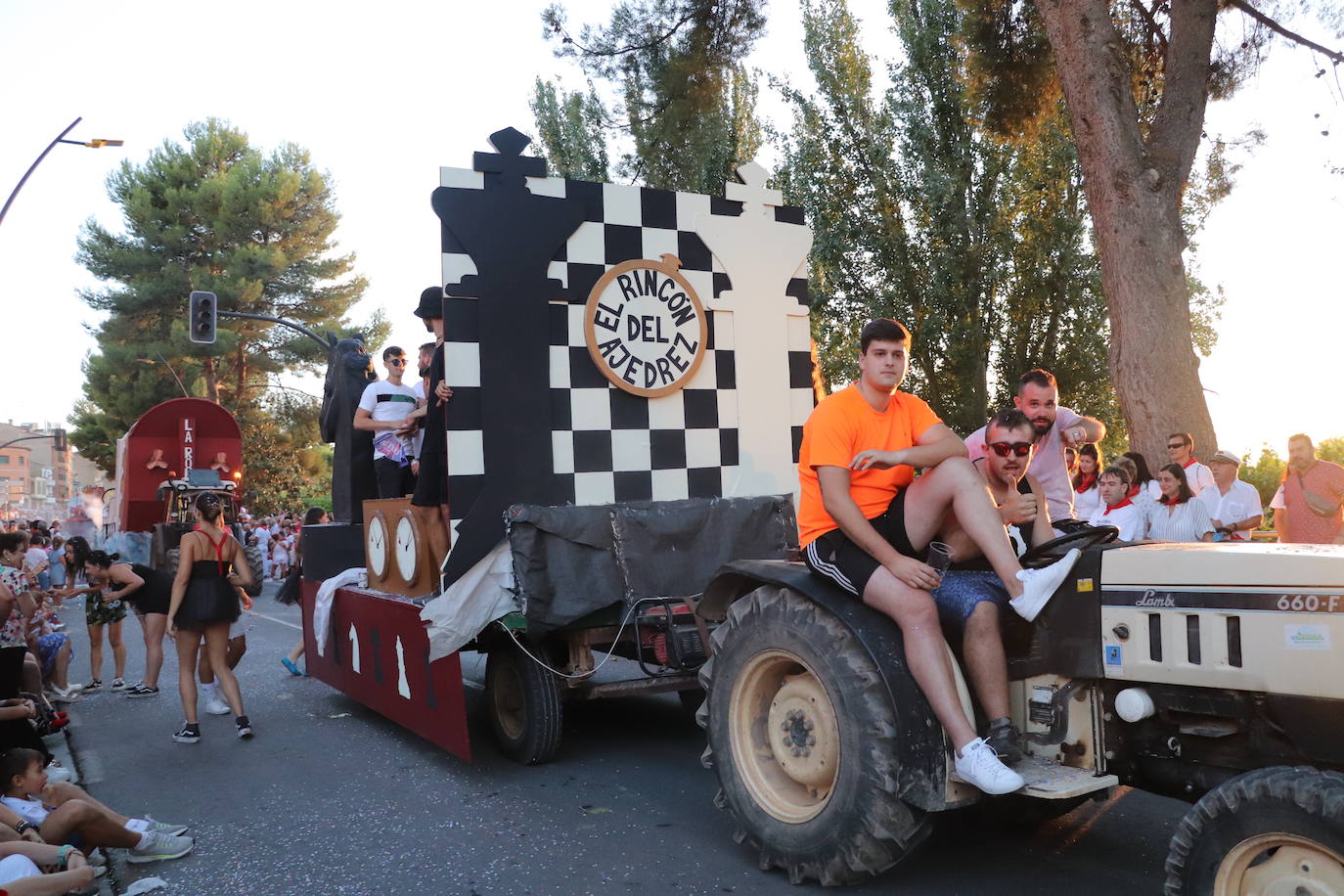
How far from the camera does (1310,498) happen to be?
20.3ft

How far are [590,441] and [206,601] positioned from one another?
2910mm

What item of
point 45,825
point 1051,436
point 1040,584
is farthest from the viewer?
point 1051,436

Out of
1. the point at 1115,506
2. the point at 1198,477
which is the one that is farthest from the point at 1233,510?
the point at 1115,506

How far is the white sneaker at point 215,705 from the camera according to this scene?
6.28m

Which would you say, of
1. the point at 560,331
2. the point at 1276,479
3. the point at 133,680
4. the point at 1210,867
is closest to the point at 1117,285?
the point at 560,331

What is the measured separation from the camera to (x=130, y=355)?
99.6 ft

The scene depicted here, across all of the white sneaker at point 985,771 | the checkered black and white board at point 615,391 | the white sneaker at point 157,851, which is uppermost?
the checkered black and white board at point 615,391

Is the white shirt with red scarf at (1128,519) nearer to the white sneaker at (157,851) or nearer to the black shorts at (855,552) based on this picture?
the black shorts at (855,552)

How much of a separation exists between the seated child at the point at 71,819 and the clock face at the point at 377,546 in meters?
1.86

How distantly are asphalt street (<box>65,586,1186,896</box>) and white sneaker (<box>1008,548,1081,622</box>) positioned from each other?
92cm

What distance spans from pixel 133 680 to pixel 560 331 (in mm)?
5933

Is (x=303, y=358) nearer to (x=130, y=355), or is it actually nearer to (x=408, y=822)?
(x=130, y=355)

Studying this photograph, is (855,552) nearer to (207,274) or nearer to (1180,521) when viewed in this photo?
(1180,521)

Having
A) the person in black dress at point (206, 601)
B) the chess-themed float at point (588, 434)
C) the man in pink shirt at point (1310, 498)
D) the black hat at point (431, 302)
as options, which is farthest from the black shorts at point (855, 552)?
the man in pink shirt at point (1310, 498)
